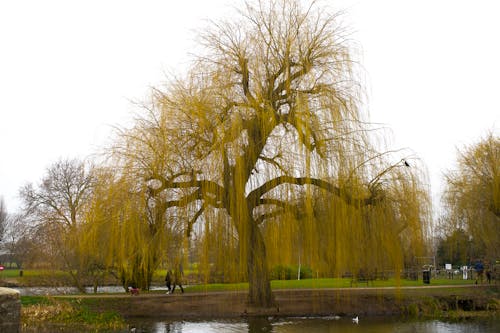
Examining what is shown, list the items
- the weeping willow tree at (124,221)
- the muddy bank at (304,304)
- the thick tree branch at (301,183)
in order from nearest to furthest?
1. the thick tree branch at (301,183)
2. the weeping willow tree at (124,221)
3. the muddy bank at (304,304)

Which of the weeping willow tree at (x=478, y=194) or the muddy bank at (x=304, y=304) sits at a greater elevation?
the weeping willow tree at (x=478, y=194)

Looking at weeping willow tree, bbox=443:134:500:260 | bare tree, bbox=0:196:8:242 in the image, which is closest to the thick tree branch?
weeping willow tree, bbox=443:134:500:260

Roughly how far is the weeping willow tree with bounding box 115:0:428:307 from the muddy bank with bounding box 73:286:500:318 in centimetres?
277

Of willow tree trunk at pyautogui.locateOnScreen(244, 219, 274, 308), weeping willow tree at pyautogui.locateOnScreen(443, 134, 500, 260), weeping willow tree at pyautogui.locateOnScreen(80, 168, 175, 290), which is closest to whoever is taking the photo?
weeping willow tree at pyautogui.locateOnScreen(80, 168, 175, 290)

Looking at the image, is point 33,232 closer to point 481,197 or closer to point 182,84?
point 182,84

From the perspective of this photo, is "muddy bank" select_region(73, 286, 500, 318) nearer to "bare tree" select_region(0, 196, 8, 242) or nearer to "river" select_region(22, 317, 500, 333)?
"river" select_region(22, 317, 500, 333)

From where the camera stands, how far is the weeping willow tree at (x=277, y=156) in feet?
55.4

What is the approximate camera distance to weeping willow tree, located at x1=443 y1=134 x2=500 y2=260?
26.2 m

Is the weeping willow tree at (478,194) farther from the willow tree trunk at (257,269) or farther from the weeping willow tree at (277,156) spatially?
the willow tree trunk at (257,269)

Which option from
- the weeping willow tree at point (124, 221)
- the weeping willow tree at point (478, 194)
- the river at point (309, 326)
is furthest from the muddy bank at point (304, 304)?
the weeping willow tree at point (478, 194)

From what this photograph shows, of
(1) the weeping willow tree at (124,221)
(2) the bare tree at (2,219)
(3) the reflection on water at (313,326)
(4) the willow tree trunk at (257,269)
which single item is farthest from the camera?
(2) the bare tree at (2,219)

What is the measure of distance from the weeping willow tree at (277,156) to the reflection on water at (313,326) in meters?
1.83

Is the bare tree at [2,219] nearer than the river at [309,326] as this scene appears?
No

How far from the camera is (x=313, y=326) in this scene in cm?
1711
